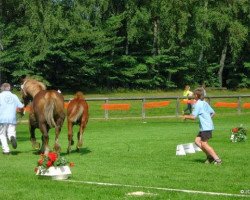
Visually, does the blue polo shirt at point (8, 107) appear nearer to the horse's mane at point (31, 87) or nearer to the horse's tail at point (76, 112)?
the horse's mane at point (31, 87)

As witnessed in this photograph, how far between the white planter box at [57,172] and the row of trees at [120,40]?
42.7m

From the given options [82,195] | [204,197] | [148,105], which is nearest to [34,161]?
[82,195]

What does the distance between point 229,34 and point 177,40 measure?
5418 mm

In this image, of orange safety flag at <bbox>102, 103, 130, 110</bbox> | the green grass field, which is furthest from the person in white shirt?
orange safety flag at <bbox>102, 103, 130, 110</bbox>

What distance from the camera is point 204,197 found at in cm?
1030

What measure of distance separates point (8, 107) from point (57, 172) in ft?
22.3

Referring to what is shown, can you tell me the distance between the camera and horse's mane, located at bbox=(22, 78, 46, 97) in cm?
1872

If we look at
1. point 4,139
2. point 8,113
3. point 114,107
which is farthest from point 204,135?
point 114,107

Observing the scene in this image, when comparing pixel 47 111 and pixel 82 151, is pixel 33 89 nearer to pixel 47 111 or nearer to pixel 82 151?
pixel 47 111

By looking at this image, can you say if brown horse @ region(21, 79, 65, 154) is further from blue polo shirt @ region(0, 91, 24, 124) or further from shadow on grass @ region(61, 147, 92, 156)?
blue polo shirt @ region(0, 91, 24, 124)

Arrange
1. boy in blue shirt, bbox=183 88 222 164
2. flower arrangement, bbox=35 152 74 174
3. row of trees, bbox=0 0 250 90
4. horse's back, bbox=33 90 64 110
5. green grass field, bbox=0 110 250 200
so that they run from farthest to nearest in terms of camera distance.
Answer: row of trees, bbox=0 0 250 90, horse's back, bbox=33 90 64 110, boy in blue shirt, bbox=183 88 222 164, flower arrangement, bbox=35 152 74 174, green grass field, bbox=0 110 250 200

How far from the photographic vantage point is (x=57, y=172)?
1265 centimetres

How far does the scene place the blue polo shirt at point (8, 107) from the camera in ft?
61.9

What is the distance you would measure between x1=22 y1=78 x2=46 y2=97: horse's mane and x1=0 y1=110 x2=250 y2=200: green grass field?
5.94 ft
